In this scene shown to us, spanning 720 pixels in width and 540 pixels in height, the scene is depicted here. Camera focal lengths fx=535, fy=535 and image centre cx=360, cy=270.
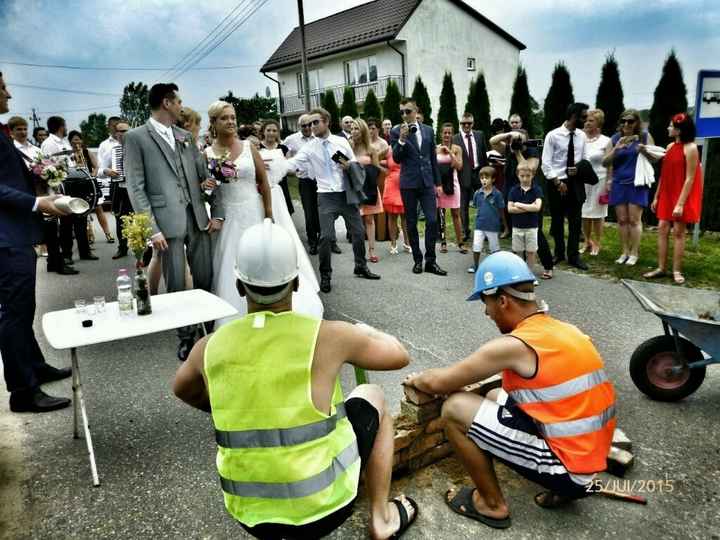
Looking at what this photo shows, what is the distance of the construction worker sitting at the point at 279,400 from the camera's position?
5.93 ft

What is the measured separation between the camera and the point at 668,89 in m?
11.5

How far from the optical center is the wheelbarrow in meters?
3.57

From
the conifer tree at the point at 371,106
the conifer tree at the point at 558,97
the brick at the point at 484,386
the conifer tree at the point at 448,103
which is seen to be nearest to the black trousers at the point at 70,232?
the brick at the point at 484,386

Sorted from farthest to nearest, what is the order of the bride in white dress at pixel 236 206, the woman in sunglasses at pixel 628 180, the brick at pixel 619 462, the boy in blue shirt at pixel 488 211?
the woman in sunglasses at pixel 628 180, the boy in blue shirt at pixel 488 211, the bride in white dress at pixel 236 206, the brick at pixel 619 462

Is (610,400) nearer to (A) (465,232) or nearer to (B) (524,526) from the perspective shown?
(B) (524,526)

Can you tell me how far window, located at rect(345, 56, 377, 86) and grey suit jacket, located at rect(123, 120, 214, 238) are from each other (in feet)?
94.9

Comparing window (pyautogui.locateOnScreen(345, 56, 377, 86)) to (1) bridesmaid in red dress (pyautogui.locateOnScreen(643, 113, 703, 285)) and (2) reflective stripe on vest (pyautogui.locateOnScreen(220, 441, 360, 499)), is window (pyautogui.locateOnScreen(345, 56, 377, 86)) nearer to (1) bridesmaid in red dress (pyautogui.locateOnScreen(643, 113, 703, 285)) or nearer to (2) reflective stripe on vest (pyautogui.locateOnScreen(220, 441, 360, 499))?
(1) bridesmaid in red dress (pyautogui.locateOnScreen(643, 113, 703, 285))

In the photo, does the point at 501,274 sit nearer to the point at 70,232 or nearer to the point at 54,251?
the point at 54,251

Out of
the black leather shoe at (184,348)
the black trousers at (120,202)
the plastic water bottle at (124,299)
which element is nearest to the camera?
the plastic water bottle at (124,299)

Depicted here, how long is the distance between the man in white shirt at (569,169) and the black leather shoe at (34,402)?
6407mm

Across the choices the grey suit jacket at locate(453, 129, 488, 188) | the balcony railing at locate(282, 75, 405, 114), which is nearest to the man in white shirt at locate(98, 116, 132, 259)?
the grey suit jacket at locate(453, 129, 488, 188)

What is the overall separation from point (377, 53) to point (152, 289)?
29259 mm

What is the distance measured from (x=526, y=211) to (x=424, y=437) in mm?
4321

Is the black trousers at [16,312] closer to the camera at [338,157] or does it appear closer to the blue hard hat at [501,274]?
the blue hard hat at [501,274]
